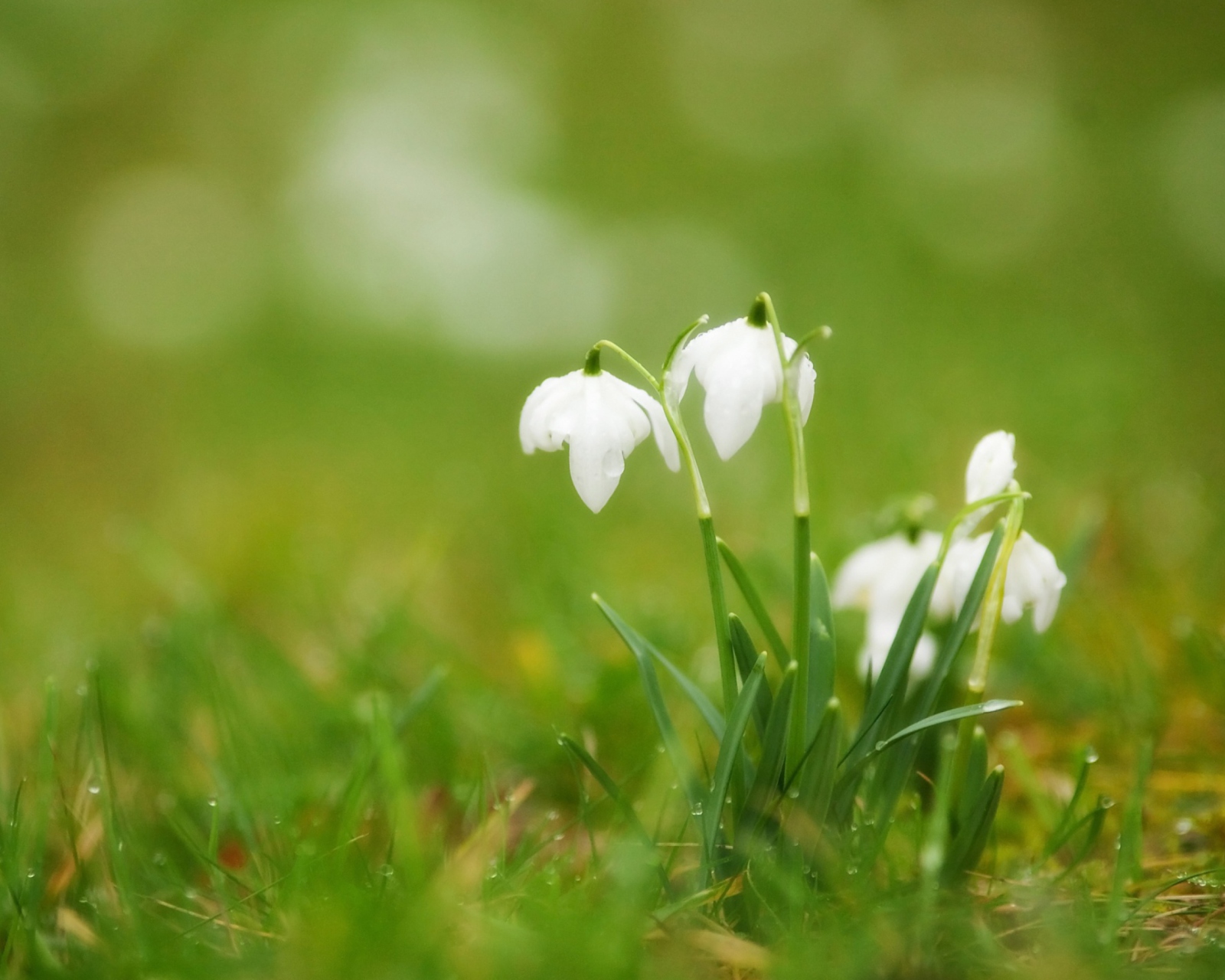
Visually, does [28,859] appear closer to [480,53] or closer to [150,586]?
[150,586]

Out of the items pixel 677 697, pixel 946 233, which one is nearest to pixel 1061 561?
pixel 677 697

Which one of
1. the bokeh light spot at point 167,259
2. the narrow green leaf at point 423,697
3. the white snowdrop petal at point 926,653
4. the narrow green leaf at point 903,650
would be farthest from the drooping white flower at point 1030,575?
the bokeh light spot at point 167,259

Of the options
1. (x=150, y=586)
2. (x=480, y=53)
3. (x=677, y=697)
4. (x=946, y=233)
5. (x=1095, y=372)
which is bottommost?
(x=150, y=586)

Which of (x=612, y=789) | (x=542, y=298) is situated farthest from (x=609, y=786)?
(x=542, y=298)

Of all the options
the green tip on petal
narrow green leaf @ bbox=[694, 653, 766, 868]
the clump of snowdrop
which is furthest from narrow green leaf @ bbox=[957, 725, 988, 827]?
the green tip on petal

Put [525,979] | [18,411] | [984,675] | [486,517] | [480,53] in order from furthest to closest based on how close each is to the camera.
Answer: [480,53] → [18,411] → [486,517] → [984,675] → [525,979]

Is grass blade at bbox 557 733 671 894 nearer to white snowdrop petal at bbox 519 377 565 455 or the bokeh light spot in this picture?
white snowdrop petal at bbox 519 377 565 455
